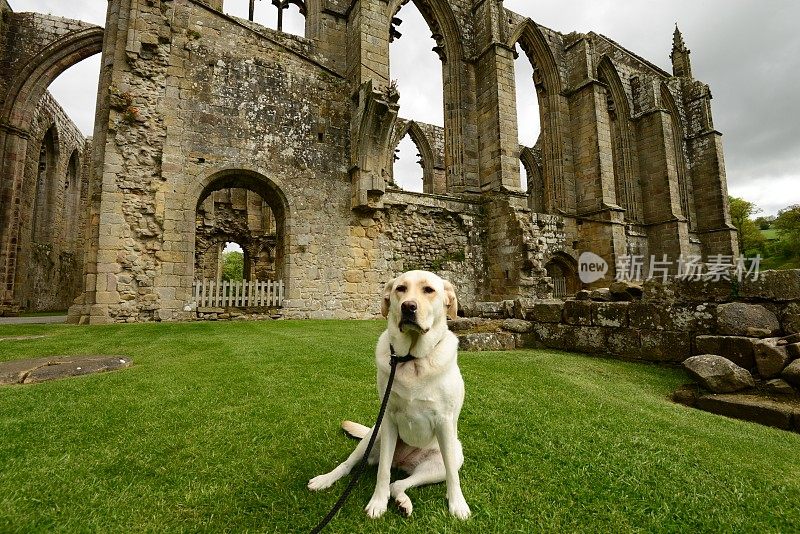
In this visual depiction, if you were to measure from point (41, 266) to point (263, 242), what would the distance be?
34.1 feet

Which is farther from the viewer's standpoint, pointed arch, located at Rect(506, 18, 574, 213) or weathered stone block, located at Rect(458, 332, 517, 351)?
pointed arch, located at Rect(506, 18, 574, 213)

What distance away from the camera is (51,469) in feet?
6.34

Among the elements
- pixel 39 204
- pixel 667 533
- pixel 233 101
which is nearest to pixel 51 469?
pixel 667 533

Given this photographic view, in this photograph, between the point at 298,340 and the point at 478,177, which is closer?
the point at 298,340

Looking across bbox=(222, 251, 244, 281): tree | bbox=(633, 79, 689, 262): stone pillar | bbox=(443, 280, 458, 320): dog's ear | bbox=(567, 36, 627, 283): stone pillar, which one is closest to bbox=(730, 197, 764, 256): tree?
bbox=(633, 79, 689, 262): stone pillar

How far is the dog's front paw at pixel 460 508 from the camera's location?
157cm

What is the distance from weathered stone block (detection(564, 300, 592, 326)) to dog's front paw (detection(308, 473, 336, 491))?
17.9ft

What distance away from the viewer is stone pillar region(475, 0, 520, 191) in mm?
13008

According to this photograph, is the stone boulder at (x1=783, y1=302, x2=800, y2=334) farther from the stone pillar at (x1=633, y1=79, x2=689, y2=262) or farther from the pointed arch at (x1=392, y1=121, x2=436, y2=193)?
the pointed arch at (x1=392, y1=121, x2=436, y2=193)

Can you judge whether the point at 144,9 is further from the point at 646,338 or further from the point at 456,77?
the point at 646,338

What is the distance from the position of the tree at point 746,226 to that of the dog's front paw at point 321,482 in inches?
1775

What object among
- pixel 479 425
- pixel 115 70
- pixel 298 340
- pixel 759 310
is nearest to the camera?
pixel 479 425

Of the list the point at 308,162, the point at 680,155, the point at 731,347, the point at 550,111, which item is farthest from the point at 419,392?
the point at 680,155

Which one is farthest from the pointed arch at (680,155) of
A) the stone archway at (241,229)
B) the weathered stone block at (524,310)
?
the stone archway at (241,229)
